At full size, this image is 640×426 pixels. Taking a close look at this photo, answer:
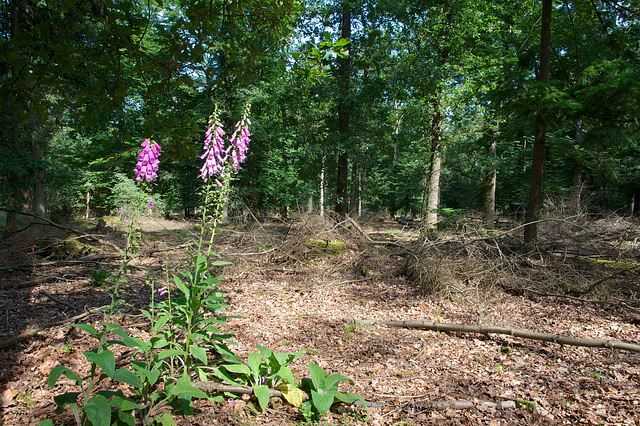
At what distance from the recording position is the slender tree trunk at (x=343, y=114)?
11.6 m

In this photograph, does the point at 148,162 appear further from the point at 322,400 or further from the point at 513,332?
the point at 513,332

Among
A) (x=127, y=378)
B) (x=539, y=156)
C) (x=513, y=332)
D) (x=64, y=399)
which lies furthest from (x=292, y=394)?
(x=539, y=156)

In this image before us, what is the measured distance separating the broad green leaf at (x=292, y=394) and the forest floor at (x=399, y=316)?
0.08 m

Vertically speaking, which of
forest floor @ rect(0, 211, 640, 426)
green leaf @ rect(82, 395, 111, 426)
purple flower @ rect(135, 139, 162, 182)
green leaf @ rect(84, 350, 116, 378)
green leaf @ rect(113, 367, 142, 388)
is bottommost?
forest floor @ rect(0, 211, 640, 426)

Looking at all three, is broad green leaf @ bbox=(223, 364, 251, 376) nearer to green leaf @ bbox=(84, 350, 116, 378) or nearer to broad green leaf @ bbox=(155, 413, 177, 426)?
broad green leaf @ bbox=(155, 413, 177, 426)

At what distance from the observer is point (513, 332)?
4059 mm

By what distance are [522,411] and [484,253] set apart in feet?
13.7

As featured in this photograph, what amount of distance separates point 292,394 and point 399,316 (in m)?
2.77

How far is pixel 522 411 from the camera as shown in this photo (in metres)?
2.69

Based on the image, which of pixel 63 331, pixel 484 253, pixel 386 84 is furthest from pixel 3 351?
pixel 386 84

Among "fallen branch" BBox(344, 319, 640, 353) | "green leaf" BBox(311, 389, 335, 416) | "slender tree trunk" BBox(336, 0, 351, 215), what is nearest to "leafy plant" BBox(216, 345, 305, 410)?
"green leaf" BBox(311, 389, 335, 416)

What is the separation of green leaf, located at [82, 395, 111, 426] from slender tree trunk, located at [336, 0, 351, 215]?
32.9ft

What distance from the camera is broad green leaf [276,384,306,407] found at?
8.39ft

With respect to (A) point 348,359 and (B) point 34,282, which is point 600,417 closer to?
→ (A) point 348,359
